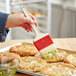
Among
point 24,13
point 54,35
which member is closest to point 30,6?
point 54,35

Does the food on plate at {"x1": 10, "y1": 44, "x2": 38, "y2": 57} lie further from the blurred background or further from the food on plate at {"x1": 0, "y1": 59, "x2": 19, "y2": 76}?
the blurred background

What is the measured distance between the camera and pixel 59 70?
1.12m

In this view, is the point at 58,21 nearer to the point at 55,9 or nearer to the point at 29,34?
the point at 55,9

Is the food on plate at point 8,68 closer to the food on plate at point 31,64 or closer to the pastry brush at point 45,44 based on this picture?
the food on plate at point 31,64

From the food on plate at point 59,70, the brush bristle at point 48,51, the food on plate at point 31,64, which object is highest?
the brush bristle at point 48,51

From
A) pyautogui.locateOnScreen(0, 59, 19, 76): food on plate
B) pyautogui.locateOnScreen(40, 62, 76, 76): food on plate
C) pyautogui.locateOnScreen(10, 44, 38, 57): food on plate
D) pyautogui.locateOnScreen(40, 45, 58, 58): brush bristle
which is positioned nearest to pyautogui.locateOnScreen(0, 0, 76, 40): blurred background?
pyautogui.locateOnScreen(10, 44, 38, 57): food on plate

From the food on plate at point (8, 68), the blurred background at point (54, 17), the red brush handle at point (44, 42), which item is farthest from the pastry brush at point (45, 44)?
the blurred background at point (54, 17)

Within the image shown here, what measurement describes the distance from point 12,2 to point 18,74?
249cm

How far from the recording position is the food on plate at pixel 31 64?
116cm

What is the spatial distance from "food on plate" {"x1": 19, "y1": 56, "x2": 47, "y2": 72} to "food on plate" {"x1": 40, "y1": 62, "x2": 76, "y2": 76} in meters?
0.04

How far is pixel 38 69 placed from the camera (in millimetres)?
1155

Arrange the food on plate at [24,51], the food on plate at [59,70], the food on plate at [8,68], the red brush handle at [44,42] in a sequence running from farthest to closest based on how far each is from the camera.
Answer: the food on plate at [24,51]
the red brush handle at [44,42]
the food on plate at [59,70]
the food on plate at [8,68]

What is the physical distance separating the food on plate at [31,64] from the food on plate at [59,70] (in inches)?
1.5

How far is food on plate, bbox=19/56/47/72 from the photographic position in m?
1.16
